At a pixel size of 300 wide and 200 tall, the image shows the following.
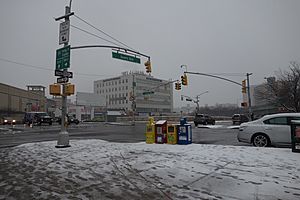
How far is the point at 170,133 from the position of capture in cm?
1220

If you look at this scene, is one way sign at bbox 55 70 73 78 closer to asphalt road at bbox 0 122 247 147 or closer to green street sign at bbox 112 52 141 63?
asphalt road at bbox 0 122 247 147

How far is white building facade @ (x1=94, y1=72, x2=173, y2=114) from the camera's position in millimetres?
128750

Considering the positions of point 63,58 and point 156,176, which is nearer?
point 156,176

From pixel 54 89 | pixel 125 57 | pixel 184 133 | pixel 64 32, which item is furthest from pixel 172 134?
pixel 125 57

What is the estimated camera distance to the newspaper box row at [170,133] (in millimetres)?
11883

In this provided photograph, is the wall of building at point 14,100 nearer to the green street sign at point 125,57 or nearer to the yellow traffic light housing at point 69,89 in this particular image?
the green street sign at point 125,57

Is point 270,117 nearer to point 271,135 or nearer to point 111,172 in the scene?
point 271,135

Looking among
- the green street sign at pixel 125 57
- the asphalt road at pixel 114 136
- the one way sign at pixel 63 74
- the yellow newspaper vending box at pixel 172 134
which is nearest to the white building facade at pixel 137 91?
the asphalt road at pixel 114 136

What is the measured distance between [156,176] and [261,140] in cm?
682

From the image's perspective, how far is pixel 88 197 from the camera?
4758 millimetres

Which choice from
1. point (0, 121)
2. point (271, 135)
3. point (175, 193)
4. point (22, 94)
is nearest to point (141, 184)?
point (175, 193)

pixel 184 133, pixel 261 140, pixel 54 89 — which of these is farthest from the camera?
pixel 184 133

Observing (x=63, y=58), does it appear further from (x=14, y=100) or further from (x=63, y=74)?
(x=14, y=100)

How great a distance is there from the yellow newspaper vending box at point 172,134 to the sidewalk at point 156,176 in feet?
9.52
